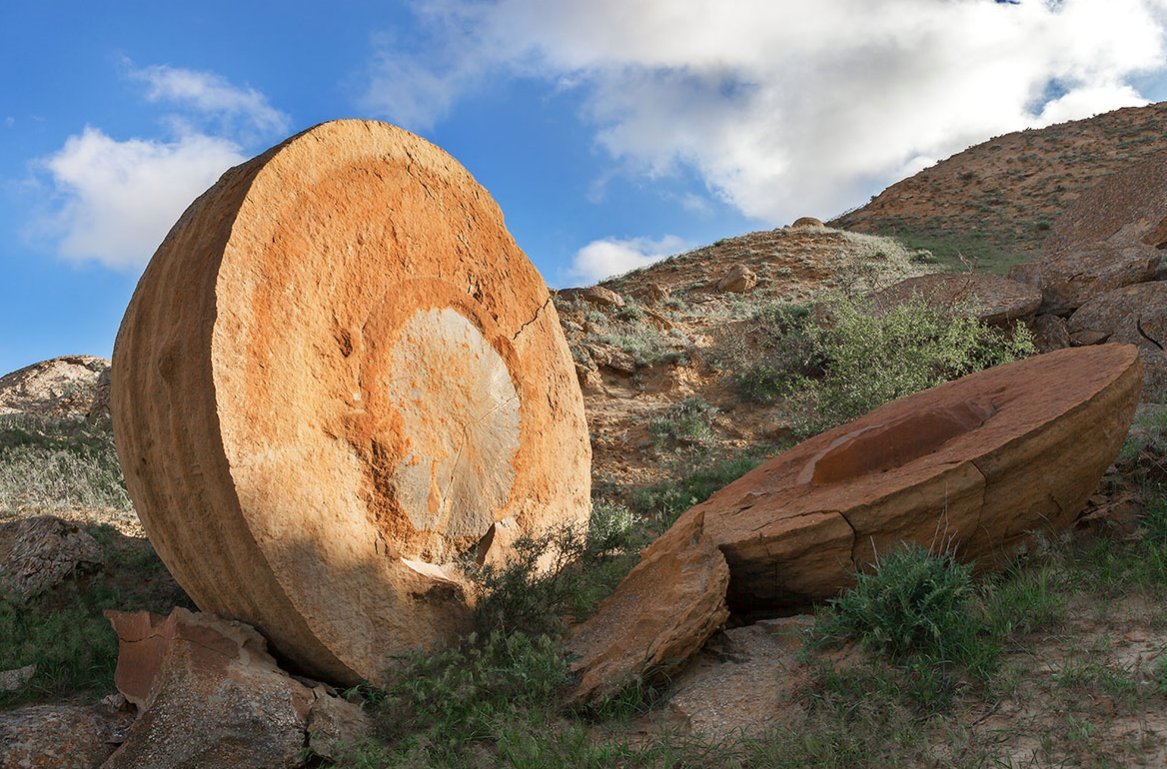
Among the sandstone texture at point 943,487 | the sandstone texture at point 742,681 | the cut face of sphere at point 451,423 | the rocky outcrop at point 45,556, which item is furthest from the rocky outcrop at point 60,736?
the sandstone texture at point 943,487

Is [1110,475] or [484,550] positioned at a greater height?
[484,550]

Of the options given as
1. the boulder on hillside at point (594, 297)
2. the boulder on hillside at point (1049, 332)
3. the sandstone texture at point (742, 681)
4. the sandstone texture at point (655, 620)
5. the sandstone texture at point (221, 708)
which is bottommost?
the sandstone texture at point (742, 681)

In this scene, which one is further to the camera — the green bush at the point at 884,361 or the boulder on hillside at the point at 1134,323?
the boulder on hillside at the point at 1134,323

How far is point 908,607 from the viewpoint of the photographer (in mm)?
3480

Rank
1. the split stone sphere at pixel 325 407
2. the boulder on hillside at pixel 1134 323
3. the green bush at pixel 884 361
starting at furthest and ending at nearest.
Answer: the boulder on hillside at pixel 1134 323 < the green bush at pixel 884 361 < the split stone sphere at pixel 325 407

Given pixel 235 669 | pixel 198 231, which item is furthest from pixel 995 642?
pixel 198 231

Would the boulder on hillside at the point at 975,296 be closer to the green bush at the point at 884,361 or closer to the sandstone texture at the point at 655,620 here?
the green bush at the point at 884,361

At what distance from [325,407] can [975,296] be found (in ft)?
31.5

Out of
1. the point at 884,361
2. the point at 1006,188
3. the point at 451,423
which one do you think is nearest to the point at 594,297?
the point at 884,361

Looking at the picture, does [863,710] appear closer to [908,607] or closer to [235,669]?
[908,607]

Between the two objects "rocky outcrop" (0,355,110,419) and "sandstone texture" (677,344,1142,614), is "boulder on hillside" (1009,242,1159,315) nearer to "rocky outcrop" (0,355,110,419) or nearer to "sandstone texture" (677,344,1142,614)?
"sandstone texture" (677,344,1142,614)

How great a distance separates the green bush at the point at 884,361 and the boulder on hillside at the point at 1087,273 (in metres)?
2.27

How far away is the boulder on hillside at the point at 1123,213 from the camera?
12383 mm

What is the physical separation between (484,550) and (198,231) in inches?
84.2
